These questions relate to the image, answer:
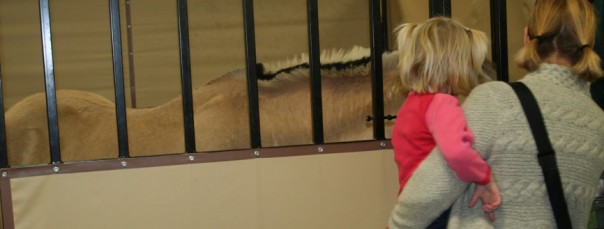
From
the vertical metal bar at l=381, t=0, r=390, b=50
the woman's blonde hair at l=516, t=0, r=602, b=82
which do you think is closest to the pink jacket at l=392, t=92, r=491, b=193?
the woman's blonde hair at l=516, t=0, r=602, b=82

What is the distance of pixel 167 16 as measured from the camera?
8.87 ft

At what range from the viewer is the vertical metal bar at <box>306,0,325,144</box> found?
1.68m

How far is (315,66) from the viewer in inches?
66.6

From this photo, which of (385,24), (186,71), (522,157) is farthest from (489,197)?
(385,24)

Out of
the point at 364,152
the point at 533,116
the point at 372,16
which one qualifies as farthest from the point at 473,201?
the point at 372,16

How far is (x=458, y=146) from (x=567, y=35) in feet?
0.96

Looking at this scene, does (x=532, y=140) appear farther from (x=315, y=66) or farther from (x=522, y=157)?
(x=315, y=66)

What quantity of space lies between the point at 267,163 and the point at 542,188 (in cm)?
83

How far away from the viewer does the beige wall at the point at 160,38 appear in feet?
8.39

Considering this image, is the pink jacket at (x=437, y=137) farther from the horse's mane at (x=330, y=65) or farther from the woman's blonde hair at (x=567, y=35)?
the horse's mane at (x=330, y=65)

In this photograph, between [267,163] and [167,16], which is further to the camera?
[167,16]

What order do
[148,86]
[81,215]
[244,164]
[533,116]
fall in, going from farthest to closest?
[148,86] → [244,164] → [81,215] → [533,116]

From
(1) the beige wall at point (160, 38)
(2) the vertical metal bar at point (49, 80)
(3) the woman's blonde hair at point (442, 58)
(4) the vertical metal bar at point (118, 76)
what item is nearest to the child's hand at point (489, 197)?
(3) the woman's blonde hair at point (442, 58)

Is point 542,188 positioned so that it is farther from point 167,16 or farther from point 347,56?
point 167,16
